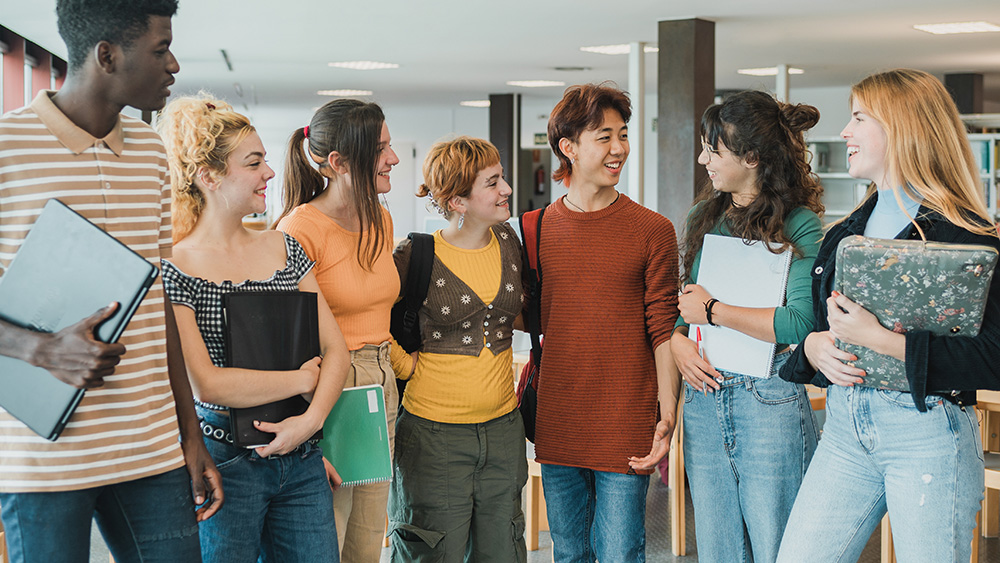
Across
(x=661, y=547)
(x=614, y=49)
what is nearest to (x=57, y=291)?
(x=661, y=547)

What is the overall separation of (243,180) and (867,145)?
1290mm

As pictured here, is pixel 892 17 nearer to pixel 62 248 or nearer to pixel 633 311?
pixel 633 311

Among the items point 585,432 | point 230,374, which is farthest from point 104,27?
point 585,432

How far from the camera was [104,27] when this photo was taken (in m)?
1.38

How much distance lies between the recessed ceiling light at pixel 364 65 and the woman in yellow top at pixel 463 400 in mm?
7231

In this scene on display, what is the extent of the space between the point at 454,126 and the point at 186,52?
7.97 m

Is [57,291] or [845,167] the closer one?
[57,291]

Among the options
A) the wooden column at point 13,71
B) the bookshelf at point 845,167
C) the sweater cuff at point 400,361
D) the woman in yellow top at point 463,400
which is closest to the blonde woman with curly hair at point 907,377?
the woman in yellow top at point 463,400

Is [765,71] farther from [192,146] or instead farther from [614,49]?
[192,146]

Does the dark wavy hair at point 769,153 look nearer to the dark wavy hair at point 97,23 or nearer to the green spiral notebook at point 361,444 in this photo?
the green spiral notebook at point 361,444

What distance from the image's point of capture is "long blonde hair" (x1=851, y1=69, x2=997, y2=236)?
1753 mm

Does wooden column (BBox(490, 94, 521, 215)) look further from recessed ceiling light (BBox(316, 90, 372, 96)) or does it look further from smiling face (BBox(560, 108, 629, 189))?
smiling face (BBox(560, 108, 629, 189))

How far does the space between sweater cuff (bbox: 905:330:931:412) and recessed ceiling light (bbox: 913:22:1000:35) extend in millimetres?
6261

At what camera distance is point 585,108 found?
2.32 meters
